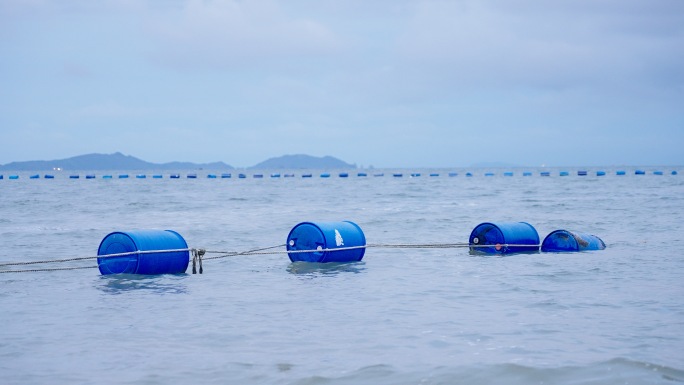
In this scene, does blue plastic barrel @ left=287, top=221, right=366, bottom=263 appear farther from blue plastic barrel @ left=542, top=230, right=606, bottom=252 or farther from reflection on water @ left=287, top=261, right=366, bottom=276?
blue plastic barrel @ left=542, top=230, right=606, bottom=252

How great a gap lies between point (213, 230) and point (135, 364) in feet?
64.7

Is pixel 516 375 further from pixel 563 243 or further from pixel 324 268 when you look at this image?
pixel 563 243

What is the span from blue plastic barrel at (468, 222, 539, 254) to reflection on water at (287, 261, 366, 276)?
121 inches

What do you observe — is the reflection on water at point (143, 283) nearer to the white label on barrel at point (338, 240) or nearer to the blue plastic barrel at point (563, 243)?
the white label on barrel at point (338, 240)

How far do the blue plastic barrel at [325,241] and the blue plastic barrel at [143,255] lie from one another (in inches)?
91.5

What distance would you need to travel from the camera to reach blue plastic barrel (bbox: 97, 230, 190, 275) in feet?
45.7

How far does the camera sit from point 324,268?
1520 centimetres

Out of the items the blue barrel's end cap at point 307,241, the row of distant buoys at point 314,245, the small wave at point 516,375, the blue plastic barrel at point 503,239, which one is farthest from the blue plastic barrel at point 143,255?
the small wave at point 516,375

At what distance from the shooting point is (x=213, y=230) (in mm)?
27812

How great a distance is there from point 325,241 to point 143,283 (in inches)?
139

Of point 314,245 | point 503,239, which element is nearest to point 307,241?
point 314,245

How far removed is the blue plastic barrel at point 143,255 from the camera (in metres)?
13.9

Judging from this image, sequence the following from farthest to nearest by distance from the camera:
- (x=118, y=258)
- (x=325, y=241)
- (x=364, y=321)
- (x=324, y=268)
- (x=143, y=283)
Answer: (x=325, y=241), (x=324, y=268), (x=118, y=258), (x=143, y=283), (x=364, y=321)

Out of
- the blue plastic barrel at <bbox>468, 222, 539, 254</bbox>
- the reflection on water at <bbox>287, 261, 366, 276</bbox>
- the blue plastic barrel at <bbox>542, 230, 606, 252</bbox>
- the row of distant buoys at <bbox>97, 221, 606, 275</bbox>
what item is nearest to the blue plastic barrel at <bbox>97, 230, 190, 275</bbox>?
the row of distant buoys at <bbox>97, 221, 606, 275</bbox>
